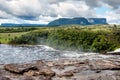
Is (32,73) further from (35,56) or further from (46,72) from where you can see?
(35,56)

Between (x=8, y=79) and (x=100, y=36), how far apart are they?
140968mm

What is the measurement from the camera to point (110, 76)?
138ft

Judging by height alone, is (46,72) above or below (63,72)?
above

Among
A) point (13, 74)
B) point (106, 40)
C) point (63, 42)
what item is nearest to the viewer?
point (13, 74)

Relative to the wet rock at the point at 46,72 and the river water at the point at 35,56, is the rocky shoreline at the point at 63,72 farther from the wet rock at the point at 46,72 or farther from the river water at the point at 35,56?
the river water at the point at 35,56

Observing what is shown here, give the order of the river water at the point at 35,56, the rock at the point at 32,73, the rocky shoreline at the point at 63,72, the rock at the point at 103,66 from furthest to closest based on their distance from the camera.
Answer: the river water at the point at 35,56, the rock at the point at 103,66, the rock at the point at 32,73, the rocky shoreline at the point at 63,72

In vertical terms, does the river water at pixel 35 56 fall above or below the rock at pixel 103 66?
below

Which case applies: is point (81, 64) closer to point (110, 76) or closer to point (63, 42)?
point (110, 76)

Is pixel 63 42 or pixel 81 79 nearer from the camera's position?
pixel 81 79

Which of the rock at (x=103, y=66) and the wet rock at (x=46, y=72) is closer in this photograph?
the wet rock at (x=46, y=72)

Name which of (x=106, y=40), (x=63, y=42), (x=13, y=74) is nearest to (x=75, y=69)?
(x=13, y=74)

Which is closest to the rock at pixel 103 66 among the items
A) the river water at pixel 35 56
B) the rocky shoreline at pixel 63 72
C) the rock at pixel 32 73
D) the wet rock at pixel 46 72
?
the rocky shoreline at pixel 63 72

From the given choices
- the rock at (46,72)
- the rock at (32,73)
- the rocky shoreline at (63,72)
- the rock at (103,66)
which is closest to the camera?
the rocky shoreline at (63,72)

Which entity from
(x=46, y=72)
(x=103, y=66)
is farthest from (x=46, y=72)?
(x=103, y=66)
